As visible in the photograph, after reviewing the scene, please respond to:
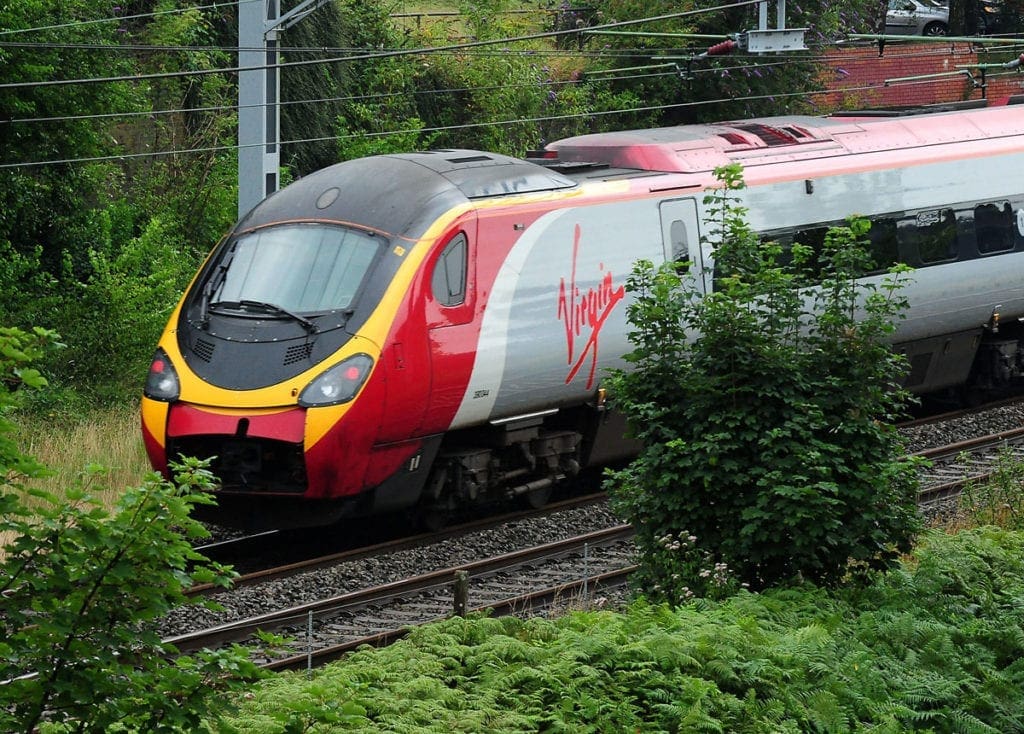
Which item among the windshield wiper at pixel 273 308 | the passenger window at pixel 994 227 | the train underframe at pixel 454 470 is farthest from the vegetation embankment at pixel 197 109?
the passenger window at pixel 994 227

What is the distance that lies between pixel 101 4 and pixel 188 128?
14.1 ft

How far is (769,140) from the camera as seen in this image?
15.5 metres

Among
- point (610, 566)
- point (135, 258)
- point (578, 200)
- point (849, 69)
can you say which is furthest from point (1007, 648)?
point (849, 69)

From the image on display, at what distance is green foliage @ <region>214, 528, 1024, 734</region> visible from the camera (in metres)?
6.75

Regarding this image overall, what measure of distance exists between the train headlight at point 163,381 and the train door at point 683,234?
4944 millimetres

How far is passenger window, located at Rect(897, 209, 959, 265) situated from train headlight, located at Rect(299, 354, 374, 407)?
7.70m

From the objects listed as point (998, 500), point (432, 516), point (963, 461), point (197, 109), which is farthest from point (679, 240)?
point (197, 109)

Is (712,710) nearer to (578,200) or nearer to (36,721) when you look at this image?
(36,721)

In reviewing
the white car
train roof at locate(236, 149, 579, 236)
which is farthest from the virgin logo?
the white car

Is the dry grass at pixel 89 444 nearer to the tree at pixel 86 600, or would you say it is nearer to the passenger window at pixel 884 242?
the passenger window at pixel 884 242

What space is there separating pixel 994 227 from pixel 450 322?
8681 millimetres

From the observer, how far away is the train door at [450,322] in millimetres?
11633

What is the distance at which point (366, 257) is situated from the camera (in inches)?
460

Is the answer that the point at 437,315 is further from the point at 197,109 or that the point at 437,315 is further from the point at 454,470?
the point at 197,109
